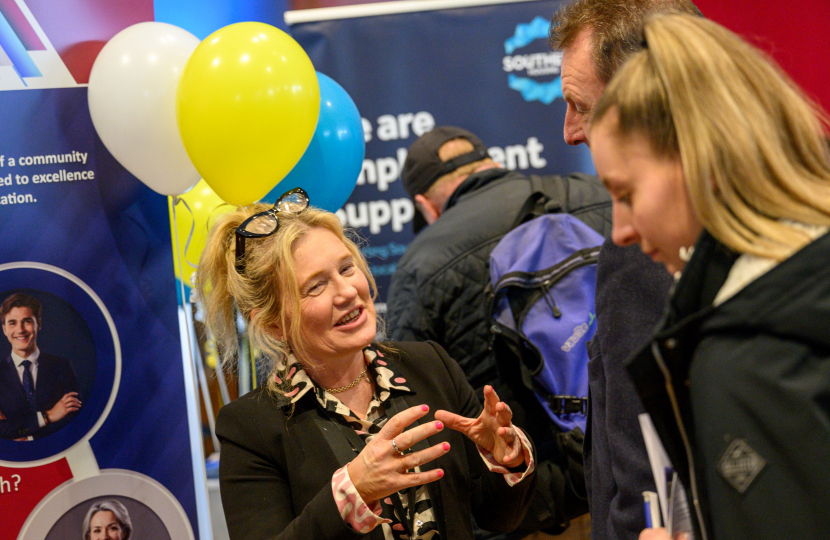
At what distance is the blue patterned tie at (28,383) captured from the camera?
2367 mm

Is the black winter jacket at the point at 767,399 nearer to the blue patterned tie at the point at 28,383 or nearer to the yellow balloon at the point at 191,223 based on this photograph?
the yellow balloon at the point at 191,223

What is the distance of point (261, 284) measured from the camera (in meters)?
1.83

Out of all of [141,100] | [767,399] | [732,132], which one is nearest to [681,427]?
[767,399]

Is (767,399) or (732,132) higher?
(732,132)

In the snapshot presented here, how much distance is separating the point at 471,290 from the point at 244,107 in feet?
3.45

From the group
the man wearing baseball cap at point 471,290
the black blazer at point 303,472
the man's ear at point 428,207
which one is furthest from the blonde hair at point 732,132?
the man's ear at point 428,207

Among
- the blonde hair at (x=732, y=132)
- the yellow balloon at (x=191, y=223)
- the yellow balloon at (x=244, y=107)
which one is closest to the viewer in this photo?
the blonde hair at (x=732, y=132)

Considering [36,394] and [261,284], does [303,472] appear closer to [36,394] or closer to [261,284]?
[261,284]

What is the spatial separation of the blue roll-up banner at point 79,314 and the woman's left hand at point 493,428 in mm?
1323

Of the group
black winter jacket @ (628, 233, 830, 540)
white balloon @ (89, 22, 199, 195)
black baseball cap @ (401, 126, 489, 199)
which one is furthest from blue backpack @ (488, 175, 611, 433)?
black winter jacket @ (628, 233, 830, 540)

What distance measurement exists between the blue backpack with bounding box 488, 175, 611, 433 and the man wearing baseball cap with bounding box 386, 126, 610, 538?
0.15 m

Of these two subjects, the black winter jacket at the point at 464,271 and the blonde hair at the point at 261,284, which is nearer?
the blonde hair at the point at 261,284

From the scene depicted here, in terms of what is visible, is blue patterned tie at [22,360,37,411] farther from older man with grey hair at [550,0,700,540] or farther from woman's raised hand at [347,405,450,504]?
older man with grey hair at [550,0,700,540]

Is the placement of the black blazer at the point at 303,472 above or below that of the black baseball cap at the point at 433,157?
below
